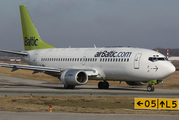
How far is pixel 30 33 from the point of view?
4594 centimetres

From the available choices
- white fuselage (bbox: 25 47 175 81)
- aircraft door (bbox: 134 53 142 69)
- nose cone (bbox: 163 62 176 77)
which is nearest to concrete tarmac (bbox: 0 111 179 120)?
nose cone (bbox: 163 62 176 77)

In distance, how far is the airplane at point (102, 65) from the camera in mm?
31750

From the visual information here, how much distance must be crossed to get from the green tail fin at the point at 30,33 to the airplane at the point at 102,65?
3.68ft

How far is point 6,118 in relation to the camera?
15.4m

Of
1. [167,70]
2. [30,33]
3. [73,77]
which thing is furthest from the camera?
[30,33]

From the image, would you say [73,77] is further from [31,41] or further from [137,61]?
[31,41]

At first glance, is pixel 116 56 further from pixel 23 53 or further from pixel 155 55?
pixel 23 53

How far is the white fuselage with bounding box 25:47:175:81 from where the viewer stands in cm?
3152

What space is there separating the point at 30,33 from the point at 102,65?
15.4 meters

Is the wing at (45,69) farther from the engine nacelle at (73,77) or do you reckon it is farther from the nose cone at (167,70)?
the nose cone at (167,70)

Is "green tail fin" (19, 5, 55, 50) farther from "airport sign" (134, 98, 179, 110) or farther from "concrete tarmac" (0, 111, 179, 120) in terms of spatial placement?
"concrete tarmac" (0, 111, 179, 120)

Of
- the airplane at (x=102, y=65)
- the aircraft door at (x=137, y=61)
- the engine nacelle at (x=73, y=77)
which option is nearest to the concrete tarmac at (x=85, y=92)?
the engine nacelle at (x=73, y=77)

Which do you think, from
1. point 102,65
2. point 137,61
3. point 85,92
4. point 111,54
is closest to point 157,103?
point 85,92

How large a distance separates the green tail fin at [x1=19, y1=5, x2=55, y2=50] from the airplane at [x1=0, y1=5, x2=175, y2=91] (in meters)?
1.12
